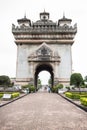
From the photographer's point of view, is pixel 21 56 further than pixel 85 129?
Yes

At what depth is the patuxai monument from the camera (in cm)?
4838

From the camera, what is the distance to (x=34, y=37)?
165ft

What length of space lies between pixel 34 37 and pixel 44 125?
42417mm

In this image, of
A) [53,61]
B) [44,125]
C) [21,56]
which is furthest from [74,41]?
[44,125]

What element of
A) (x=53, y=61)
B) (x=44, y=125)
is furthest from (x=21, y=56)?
(x=44, y=125)

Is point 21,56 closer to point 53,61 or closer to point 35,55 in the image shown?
point 35,55

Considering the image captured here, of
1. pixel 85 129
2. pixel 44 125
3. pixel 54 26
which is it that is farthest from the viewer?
pixel 54 26

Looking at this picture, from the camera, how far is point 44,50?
48469 millimetres

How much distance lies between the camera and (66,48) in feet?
166

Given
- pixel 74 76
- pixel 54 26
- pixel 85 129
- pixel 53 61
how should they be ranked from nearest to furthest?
pixel 85 129 < pixel 74 76 < pixel 53 61 < pixel 54 26

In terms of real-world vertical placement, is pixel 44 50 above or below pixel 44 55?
above

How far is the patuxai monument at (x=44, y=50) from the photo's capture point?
48375mm

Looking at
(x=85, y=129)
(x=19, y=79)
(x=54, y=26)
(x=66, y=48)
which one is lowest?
(x=85, y=129)

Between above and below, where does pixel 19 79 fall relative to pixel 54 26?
below
